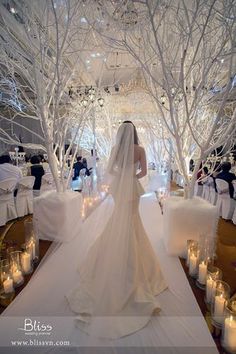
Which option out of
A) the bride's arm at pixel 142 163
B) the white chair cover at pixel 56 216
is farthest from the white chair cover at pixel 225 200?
the white chair cover at pixel 56 216

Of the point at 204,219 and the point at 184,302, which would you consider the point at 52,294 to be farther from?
the point at 204,219

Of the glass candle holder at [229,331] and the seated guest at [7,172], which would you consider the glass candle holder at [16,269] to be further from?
the seated guest at [7,172]

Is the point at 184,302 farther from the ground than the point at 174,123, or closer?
closer

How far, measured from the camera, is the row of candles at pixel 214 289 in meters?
1.92

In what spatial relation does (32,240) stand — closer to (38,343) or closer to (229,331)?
(38,343)

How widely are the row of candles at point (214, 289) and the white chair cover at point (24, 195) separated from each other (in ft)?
13.0

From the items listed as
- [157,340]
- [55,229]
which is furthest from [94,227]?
[157,340]

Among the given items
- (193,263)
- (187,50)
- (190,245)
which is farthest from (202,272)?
(187,50)

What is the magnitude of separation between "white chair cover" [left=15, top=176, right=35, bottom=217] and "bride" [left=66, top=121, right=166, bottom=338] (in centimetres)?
314

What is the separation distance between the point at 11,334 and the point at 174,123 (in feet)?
10.2

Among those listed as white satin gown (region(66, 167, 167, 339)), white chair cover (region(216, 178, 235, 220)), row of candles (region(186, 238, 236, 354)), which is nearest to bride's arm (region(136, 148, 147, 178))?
white satin gown (region(66, 167, 167, 339))

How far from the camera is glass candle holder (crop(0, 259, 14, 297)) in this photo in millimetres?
2578

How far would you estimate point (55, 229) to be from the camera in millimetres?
4062

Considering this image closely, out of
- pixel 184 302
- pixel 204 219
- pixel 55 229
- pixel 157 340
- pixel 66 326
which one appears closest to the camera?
pixel 157 340
